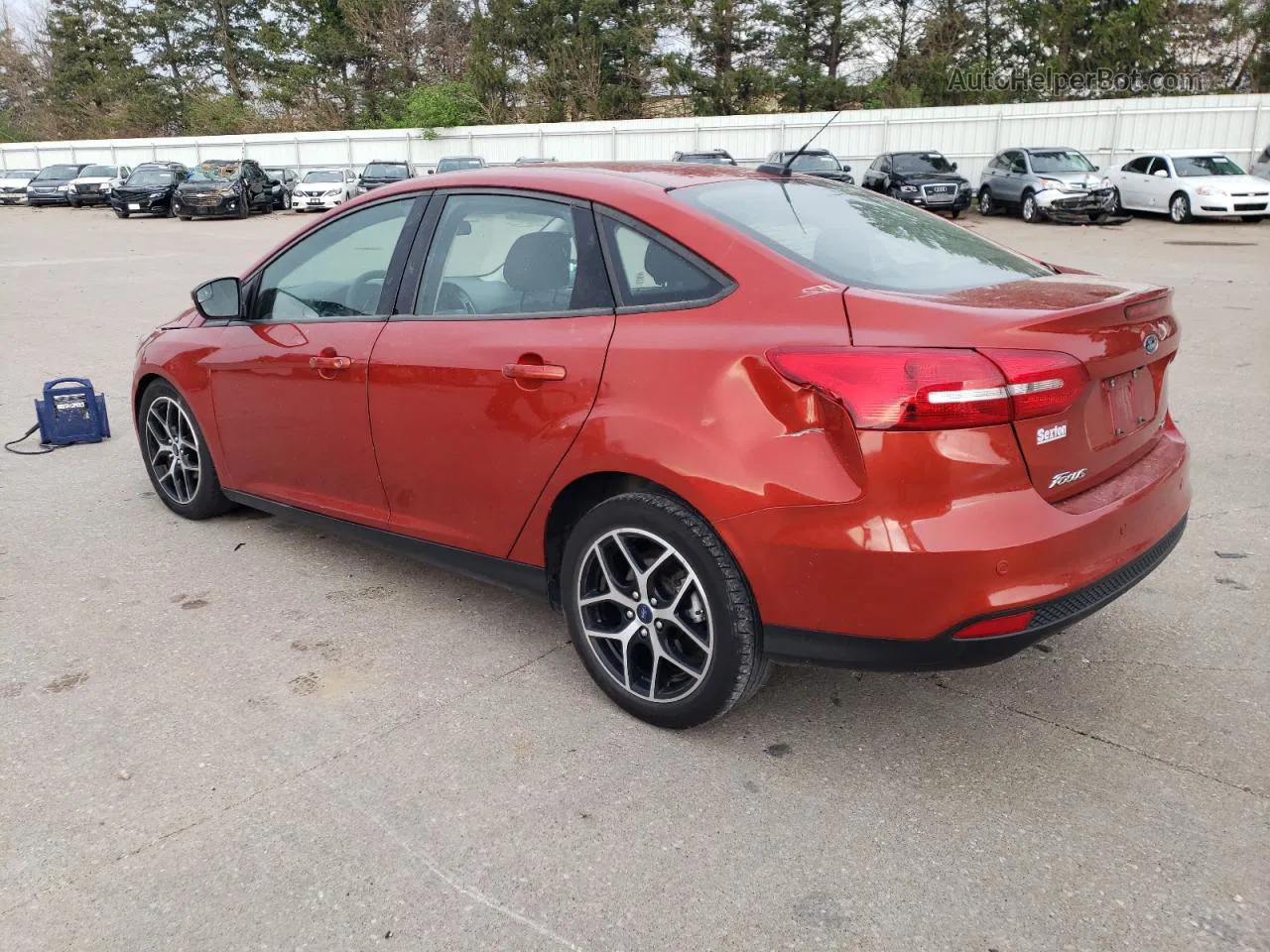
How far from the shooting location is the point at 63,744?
3172 millimetres

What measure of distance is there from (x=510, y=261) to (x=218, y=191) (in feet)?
99.5

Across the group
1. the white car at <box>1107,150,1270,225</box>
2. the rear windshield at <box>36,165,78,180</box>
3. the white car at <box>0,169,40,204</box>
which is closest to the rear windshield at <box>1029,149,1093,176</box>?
the white car at <box>1107,150,1270,225</box>

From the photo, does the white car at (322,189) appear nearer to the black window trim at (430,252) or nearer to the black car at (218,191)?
the black car at (218,191)

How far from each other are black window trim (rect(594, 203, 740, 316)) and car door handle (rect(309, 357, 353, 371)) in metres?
1.16

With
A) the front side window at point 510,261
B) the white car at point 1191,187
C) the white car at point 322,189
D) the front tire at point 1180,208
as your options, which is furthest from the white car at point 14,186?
the front side window at point 510,261

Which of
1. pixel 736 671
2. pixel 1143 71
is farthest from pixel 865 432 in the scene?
pixel 1143 71

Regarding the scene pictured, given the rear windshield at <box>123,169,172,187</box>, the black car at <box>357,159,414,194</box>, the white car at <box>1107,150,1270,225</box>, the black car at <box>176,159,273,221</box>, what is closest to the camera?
the white car at <box>1107,150,1270,225</box>

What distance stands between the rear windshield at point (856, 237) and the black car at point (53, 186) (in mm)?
40582

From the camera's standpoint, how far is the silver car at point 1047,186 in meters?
23.2

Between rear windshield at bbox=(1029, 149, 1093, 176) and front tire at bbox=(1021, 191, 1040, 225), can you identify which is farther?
rear windshield at bbox=(1029, 149, 1093, 176)

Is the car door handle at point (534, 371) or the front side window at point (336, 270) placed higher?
the front side window at point (336, 270)

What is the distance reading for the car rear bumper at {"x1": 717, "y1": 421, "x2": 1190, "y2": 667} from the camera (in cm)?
259

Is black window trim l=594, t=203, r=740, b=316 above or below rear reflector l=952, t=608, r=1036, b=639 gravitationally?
above

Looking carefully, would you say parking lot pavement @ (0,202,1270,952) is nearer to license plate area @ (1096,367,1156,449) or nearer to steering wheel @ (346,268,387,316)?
license plate area @ (1096,367,1156,449)
